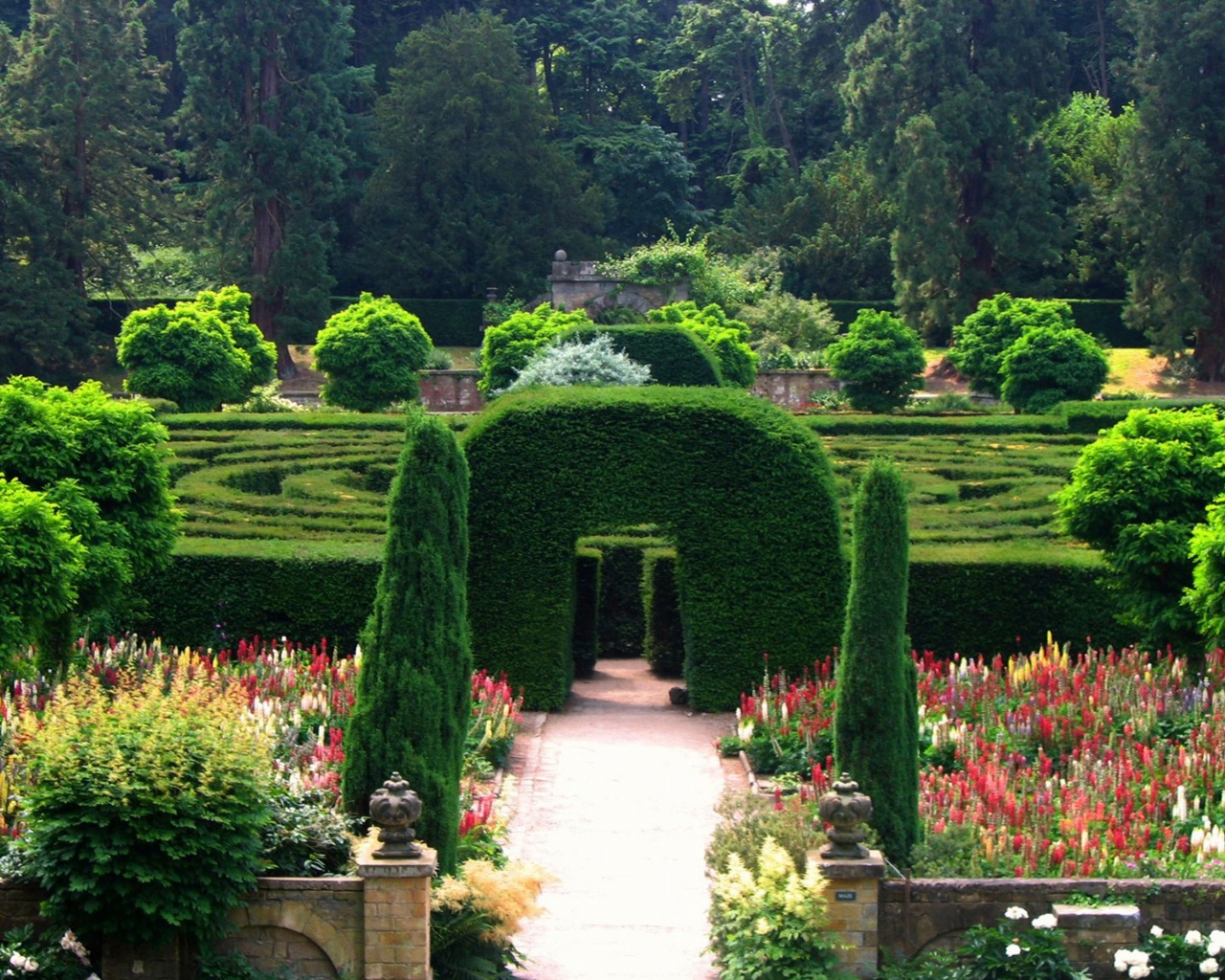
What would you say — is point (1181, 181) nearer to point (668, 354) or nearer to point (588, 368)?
point (668, 354)

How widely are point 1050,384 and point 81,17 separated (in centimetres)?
2804

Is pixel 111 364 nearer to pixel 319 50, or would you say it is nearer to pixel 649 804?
pixel 319 50

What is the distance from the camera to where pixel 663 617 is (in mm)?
18344

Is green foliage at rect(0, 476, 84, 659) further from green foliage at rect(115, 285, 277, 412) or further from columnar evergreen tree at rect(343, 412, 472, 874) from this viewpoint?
green foliage at rect(115, 285, 277, 412)

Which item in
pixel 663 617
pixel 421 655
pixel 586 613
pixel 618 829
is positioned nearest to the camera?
pixel 421 655

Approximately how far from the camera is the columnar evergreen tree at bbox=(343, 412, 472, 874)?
10398 mm

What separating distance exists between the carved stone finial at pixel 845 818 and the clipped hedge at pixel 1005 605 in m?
7.44

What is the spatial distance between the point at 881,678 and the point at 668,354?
73.0 ft

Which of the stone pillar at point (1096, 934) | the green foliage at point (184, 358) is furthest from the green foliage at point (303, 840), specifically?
the green foliage at point (184, 358)

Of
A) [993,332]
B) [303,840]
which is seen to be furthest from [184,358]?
[303,840]

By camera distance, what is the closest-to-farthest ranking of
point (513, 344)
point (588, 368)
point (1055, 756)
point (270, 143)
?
point (1055, 756) < point (588, 368) < point (513, 344) < point (270, 143)

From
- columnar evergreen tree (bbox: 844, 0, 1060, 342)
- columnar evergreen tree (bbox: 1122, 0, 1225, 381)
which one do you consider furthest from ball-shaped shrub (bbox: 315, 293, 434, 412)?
columnar evergreen tree (bbox: 1122, 0, 1225, 381)

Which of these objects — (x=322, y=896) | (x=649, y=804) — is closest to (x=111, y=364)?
(x=649, y=804)

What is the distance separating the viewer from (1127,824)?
38.0 ft
